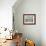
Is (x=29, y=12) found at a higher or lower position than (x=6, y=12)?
higher

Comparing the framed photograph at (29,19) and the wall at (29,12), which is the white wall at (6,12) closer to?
the wall at (29,12)

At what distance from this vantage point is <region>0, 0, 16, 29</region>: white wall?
421cm

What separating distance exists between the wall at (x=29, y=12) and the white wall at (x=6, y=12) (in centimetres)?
94

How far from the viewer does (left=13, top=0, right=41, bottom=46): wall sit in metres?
5.19

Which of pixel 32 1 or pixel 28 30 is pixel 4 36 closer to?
pixel 28 30

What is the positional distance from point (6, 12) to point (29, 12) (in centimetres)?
129

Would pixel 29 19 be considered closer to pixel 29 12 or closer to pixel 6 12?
pixel 29 12

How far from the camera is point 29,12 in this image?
518cm

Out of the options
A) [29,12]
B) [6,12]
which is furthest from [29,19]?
[6,12]

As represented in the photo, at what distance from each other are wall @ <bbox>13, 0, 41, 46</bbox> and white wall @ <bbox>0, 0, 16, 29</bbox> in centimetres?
94

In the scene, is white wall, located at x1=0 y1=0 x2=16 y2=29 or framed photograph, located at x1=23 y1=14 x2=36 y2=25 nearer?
white wall, located at x1=0 y1=0 x2=16 y2=29

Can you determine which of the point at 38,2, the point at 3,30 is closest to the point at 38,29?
the point at 38,2

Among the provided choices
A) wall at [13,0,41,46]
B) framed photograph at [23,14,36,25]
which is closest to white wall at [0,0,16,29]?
wall at [13,0,41,46]

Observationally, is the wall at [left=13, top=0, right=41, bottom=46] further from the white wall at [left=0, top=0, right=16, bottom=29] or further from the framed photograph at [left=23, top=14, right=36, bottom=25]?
the white wall at [left=0, top=0, right=16, bottom=29]
